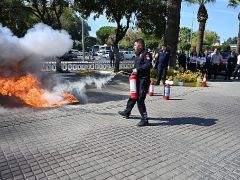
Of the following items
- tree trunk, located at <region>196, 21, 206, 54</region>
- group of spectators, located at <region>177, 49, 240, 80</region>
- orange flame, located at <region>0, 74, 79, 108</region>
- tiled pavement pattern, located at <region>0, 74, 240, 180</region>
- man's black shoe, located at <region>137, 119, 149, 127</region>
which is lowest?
tiled pavement pattern, located at <region>0, 74, 240, 180</region>

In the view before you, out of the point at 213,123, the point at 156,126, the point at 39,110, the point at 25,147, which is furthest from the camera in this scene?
the point at 39,110

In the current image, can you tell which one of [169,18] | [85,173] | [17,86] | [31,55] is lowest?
[85,173]

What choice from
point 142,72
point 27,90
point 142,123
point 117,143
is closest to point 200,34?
point 27,90

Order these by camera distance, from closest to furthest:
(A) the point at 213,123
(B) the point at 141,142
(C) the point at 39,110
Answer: (B) the point at 141,142, (A) the point at 213,123, (C) the point at 39,110

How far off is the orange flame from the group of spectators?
12.4 meters

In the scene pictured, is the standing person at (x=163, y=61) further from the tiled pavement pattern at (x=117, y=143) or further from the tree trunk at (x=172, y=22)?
the tiled pavement pattern at (x=117, y=143)

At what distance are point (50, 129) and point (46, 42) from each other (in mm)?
3352

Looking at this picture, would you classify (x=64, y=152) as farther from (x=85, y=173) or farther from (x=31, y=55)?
(x=31, y=55)

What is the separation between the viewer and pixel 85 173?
5.23m

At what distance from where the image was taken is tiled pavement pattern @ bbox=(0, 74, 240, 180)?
17.6ft

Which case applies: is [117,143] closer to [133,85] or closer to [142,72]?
[133,85]

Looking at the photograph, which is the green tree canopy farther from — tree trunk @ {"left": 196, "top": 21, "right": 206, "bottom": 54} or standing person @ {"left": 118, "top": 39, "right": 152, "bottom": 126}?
standing person @ {"left": 118, "top": 39, "right": 152, "bottom": 126}

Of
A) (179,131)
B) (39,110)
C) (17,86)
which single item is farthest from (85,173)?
(17,86)

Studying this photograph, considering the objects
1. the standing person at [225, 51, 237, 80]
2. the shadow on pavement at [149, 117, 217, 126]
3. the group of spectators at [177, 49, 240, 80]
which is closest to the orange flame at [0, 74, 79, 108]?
the shadow on pavement at [149, 117, 217, 126]
